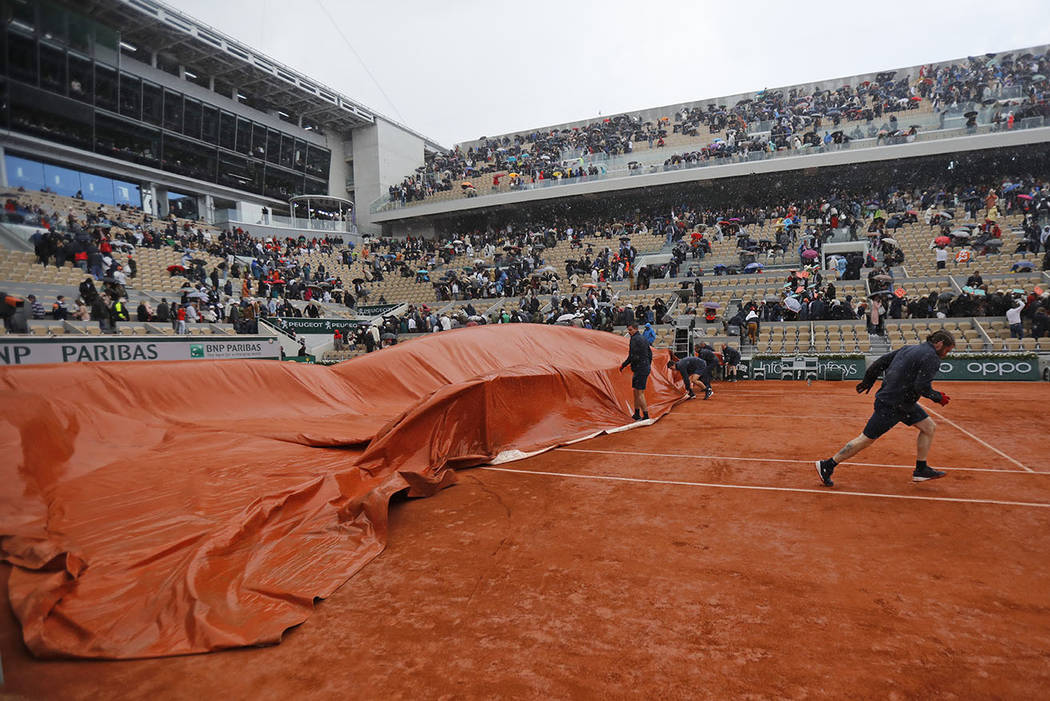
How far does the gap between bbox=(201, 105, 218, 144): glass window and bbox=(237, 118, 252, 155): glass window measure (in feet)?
5.92

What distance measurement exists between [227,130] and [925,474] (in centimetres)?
4093

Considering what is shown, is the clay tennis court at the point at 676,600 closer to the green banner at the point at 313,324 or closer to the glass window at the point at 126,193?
the green banner at the point at 313,324

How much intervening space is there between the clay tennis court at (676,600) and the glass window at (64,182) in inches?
883

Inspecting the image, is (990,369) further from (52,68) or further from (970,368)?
(52,68)

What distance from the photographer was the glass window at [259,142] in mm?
36812

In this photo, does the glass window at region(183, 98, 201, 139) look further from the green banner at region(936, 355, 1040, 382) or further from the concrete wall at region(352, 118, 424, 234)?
the green banner at region(936, 355, 1040, 382)

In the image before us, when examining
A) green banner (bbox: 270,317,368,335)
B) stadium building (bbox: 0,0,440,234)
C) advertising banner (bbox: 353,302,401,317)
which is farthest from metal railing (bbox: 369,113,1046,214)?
green banner (bbox: 270,317,368,335)

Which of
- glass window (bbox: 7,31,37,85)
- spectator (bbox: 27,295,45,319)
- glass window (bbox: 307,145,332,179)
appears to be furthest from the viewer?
glass window (bbox: 307,145,332,179)

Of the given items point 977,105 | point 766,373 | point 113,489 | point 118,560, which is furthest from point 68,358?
point 977,105

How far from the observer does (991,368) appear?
1420 cm

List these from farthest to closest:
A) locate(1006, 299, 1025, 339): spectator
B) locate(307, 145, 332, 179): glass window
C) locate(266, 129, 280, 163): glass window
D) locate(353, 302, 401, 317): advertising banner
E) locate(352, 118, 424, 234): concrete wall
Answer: locate(352, 118, 424, 234): concrete wall → locate(307, 145, 332, 179): glass window → locate(266, 129, 280, 163): glass window → locate(353, 302, 401, 317): advertising banner → locate(1006, 299, 1025, 339): spectator

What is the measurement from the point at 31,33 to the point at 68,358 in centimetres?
845

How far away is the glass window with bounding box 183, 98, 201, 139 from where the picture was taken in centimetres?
3186

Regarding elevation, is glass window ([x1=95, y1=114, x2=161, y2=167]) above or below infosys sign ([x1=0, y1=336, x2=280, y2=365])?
above
